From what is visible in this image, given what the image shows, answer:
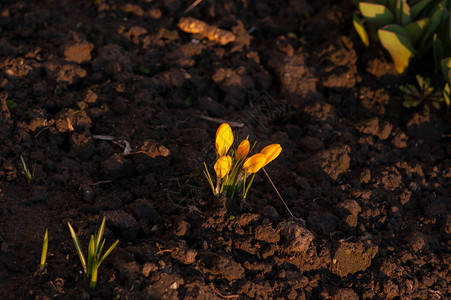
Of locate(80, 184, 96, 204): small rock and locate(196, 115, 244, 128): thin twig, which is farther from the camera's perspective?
locate(196, 115, 244, 128): thin twig

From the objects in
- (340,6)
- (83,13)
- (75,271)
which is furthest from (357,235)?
(83,13)

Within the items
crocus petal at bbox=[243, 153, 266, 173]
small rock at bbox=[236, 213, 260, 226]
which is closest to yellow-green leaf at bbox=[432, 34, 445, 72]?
crocus petal at bbox=[243, 153, 266, 173]

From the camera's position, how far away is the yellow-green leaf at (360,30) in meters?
3.52

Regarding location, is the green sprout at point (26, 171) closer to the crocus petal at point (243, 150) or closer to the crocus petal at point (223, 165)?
the crocus petal at point (223, 165)

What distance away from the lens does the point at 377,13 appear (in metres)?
3.38

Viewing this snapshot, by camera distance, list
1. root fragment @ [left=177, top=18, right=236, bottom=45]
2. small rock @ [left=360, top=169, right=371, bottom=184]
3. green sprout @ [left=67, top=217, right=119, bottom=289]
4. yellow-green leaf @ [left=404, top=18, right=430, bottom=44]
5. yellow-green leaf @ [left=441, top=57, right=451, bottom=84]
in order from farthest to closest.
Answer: root fragment @ [left=177, top=18, right=236, bottom=45]
yellow-green leaf @ [left=404, top=18, right=430, bottom=44]
yellow-green leaf @ [left=441, top=57, right=451, bottom=84]
small rock @ [left=360, top=169, right=371, bottom=184]
green sprout @ [left=67, top=217, right=119, bottom=289]

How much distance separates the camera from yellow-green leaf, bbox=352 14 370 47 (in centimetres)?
352

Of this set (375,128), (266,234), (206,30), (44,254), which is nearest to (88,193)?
(44,254)

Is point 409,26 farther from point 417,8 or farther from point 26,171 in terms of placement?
point 26,171

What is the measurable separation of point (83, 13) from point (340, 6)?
6.93 feet

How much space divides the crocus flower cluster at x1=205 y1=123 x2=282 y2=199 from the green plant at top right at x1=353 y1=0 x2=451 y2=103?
1433mm

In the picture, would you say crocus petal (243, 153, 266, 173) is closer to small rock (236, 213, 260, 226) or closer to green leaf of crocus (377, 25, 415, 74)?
small rock (236, 213, 260, 226)

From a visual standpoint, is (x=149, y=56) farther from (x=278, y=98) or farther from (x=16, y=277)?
(x=16, y=277)

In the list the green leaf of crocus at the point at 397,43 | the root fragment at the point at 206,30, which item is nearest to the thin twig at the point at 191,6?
the root fragment at the point at 206,30
